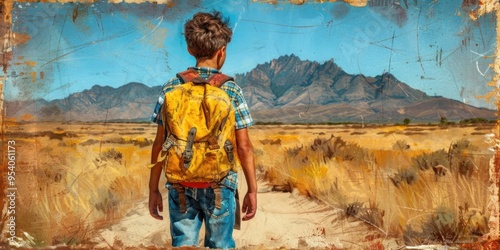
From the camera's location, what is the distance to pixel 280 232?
21.7ft

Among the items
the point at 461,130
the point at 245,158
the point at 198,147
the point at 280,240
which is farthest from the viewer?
the point at 461,130

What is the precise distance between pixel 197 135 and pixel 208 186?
1.46 feet

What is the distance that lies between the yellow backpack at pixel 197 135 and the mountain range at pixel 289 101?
2.12 m

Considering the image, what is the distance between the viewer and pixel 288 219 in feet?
22.2

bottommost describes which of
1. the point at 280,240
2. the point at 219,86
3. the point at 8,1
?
the point at 280,240

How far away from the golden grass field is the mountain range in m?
0.15

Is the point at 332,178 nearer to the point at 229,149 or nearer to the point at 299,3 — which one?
the point at 299,3

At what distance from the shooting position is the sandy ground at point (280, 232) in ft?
21.4

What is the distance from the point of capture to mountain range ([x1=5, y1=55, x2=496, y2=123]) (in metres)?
6.91

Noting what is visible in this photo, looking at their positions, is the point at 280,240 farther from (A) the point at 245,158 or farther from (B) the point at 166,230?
(A) the point at 245,158

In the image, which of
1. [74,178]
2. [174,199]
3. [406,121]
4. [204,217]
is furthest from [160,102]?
[406,121]

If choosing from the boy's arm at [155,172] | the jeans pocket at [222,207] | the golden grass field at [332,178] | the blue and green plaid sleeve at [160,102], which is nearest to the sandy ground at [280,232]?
the golden grass field at [332,178]

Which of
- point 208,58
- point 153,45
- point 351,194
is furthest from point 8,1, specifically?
point 351,194

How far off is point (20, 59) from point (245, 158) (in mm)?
3412
